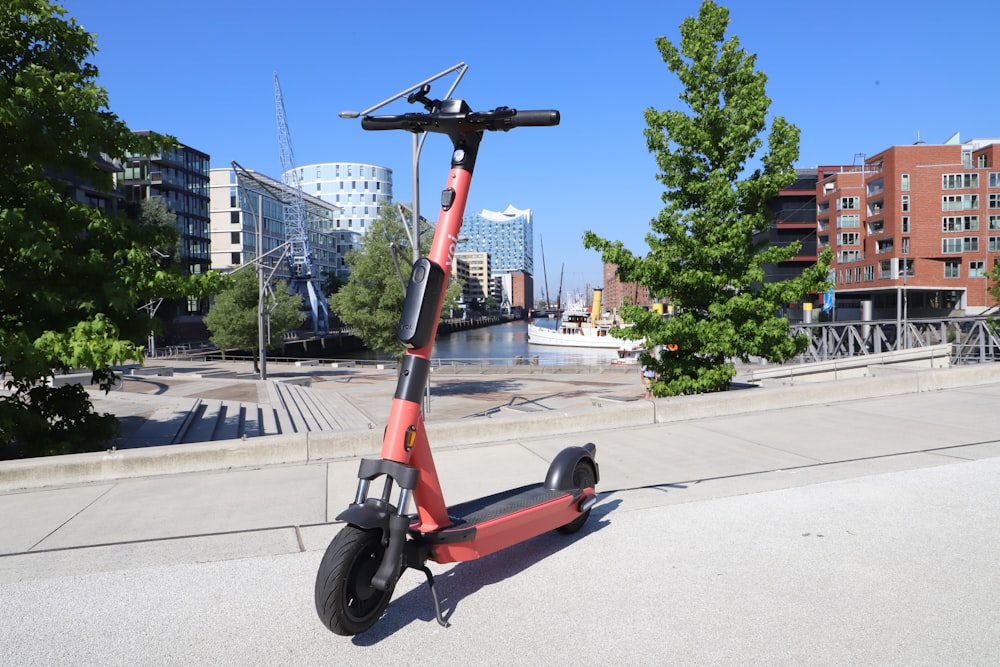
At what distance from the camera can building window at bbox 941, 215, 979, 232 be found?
61250mm

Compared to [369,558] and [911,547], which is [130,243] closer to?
[369,558]

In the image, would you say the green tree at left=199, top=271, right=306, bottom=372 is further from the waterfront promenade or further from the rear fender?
the rear fender

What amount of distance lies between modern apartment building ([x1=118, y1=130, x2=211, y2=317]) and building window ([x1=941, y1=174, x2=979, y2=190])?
74.0 metres

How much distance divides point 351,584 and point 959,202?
72831 mm

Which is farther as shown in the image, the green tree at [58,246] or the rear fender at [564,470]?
the green tree at [58,246]

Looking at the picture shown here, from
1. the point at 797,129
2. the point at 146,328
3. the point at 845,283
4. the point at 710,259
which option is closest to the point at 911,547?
the point at 146,328

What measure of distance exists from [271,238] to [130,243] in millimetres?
104558

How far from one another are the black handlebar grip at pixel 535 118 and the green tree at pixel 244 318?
124 feet

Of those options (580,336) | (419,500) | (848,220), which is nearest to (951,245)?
(848,220)

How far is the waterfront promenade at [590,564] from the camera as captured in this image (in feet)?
11.0

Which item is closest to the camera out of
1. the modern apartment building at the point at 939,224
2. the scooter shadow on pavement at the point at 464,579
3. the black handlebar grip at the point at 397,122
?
the scooter shadow on pavement at the point at 464,579

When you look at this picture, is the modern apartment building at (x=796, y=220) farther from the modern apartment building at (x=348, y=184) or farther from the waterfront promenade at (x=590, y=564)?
the modern apartment building at (x=348, y=184)

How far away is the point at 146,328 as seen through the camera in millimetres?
8555

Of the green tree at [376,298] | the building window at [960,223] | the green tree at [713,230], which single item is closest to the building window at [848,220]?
the building window at [960,223]
